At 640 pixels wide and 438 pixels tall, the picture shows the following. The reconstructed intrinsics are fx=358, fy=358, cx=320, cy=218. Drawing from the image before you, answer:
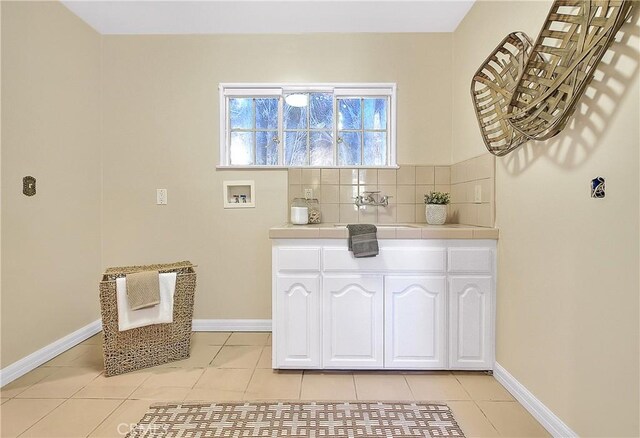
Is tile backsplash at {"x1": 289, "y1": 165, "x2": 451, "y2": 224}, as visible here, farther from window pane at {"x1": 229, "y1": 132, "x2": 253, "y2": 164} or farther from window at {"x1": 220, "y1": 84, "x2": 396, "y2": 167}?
Answer: window pane at {"x1": 229, "y1": 132, "x2": 253, "y2": 164}

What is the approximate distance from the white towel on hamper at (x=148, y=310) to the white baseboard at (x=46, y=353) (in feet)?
2.14

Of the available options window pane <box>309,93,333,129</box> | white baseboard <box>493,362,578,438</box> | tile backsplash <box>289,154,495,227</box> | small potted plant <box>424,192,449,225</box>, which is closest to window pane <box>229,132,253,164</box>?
tile backsplash <box>289,154,495,227</box>

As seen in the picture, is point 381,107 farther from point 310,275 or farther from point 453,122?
point 310,275

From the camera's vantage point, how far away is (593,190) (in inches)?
53.1

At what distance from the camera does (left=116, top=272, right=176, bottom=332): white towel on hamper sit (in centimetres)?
211

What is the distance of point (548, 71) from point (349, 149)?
1.64 metres

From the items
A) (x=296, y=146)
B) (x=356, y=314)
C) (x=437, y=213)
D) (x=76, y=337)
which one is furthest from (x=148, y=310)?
(x=437, y=213)

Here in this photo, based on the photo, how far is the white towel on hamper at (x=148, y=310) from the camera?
2.11m

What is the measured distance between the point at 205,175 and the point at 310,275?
1358 millimetres

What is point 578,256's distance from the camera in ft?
4.74

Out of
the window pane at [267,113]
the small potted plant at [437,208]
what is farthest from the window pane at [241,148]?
the small potted plant at [437,208]

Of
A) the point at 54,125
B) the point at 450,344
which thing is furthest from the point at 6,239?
the point at 450,344

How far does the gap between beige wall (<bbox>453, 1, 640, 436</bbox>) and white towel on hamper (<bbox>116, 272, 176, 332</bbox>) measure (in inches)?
78.4

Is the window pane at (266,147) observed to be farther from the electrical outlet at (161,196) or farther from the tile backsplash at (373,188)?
the electrical outlet at (161,196)
